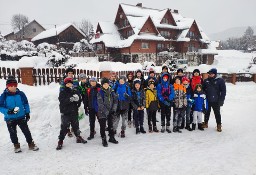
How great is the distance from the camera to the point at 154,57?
3803cm

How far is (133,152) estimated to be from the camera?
5.60 m

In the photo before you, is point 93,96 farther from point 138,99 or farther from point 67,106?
point 138,99

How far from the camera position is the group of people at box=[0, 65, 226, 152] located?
18.7ft

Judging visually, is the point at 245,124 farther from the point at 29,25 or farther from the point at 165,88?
the point at 29,25

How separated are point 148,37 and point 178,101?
1176 inches

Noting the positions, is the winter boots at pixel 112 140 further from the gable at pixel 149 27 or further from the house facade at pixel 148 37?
the gable at pixel 149 27

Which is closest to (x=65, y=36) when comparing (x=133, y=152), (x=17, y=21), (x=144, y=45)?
(x=144, y=45)

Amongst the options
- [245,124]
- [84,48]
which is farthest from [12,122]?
[84,48]

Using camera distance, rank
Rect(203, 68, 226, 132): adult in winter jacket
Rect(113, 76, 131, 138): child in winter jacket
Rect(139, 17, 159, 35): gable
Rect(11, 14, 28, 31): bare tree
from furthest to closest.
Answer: Rect(11, 14, 28, 31): bare tree → Rect(139, 17, 159, 35): gable → Rect(203, 68, 226, 132): adult in winter jacket → Rect(113, 76, 131, 138): child in winter jacket

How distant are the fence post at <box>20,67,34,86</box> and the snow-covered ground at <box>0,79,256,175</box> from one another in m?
1.70

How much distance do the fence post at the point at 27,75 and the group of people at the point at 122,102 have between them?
3.49m

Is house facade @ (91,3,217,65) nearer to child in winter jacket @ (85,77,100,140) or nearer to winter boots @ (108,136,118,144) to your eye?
child in winter jacket @ (85,77,100,140)

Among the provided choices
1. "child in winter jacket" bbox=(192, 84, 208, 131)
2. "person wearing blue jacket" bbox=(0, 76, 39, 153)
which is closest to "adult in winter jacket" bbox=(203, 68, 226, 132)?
"child in winter jacket" bbox=(192, 84, 208, 131)

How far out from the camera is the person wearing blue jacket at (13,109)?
548cm
